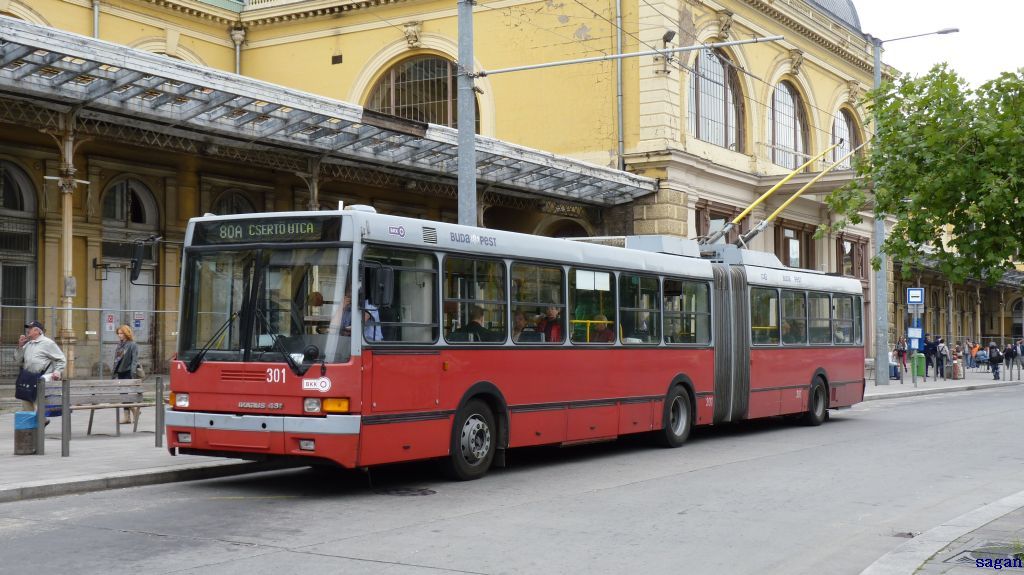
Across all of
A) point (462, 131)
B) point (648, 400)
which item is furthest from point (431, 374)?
point (462, 131)

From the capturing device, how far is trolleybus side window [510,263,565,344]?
14.1 m

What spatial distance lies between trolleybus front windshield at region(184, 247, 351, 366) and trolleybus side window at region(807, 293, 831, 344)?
40.6 feet

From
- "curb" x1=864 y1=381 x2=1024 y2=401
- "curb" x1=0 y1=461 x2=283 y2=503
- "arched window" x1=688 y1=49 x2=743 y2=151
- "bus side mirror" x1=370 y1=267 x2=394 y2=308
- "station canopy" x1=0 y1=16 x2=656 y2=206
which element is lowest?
"curb" x1=864 y1=381 x2=1024 y2=401

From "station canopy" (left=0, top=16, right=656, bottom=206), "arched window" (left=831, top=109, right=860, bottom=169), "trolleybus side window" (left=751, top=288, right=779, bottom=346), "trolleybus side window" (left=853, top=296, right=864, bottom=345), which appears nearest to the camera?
"station canopy" (left=0, top=16, right=656, bottom=206)

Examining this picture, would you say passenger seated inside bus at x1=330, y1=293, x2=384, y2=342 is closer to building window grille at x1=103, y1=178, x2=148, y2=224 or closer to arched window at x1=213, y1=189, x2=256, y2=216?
building window grille at x1=103, y1=178, x2=148, y2=224

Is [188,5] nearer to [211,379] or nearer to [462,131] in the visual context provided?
[462,131]

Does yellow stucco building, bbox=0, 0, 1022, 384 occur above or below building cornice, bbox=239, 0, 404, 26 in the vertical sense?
below

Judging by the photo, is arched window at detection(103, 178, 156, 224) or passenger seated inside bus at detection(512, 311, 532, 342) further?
arched window at detection(103, 178, 156, 224)

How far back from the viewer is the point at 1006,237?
9.55m

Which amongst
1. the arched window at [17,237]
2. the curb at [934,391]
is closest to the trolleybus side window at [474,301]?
the arched window at [17,237]

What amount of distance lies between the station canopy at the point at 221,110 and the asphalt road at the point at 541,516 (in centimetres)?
913

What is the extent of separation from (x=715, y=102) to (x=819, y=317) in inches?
680

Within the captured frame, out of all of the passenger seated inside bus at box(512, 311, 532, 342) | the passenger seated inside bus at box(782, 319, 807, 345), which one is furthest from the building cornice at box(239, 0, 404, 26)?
the passenger seated inside bus at box(512, 311, 532, 342)

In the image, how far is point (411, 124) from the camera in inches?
975
